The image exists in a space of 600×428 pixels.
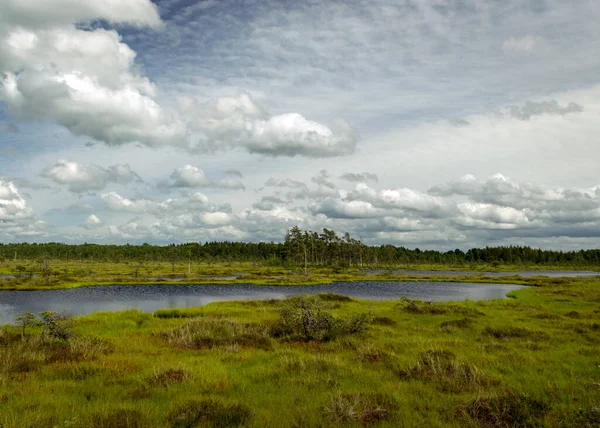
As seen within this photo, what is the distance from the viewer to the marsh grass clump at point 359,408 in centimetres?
933

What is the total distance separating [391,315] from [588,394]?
21.9 m

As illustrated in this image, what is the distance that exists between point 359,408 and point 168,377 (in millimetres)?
6350

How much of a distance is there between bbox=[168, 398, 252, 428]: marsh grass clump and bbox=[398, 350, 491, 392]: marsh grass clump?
6.28m

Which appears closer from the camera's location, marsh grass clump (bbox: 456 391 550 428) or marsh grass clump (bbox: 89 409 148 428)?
marsh grass clump (bbox: 89 409 148 428)

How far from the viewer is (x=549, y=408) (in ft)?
33.1

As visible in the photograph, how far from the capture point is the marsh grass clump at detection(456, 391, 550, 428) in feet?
30.5

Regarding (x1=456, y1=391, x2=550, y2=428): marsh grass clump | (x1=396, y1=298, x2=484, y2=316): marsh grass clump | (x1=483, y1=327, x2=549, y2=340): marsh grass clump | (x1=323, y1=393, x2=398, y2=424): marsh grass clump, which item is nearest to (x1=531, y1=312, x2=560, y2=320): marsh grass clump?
(x1=396, y1=298, x2=484, y2=316): marsh grass clump

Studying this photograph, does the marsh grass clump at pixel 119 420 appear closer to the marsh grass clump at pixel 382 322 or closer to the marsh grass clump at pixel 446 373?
the marsh grass clump at pixel 446 373

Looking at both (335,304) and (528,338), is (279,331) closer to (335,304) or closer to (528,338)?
(528,338)

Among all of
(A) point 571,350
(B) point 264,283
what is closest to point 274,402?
(A) point 571,350

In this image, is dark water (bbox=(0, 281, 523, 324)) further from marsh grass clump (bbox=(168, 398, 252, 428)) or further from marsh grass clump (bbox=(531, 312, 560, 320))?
marsh grass clump (bbox=(168, 398, 252, 428))

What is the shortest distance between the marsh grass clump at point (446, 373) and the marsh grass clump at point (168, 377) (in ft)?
24.3

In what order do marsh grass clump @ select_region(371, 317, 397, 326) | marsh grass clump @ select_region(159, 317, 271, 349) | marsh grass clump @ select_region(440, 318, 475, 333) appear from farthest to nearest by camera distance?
marsh grass clump @ select_region(371, 317, 397, 326) < marsh grass clump @ select_region(440, 318, 475, 333) < marsh grass clump @ select_region(159, 317, 271, 349)

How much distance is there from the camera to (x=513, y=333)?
21734mm
